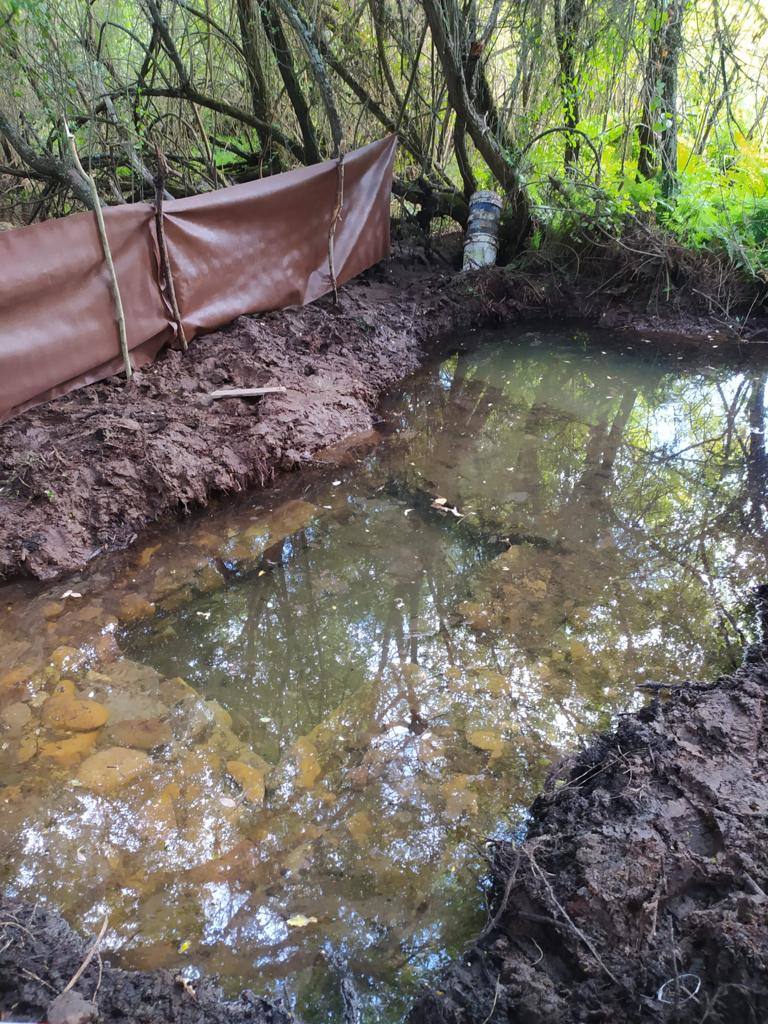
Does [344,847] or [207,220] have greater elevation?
[207,220]

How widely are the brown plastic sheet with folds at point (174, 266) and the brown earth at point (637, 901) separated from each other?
431 cm

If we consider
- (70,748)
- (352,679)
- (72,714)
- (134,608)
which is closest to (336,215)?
(134,608)

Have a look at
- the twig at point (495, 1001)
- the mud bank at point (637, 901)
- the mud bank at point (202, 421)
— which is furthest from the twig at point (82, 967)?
the mud bank at point (202, 421)

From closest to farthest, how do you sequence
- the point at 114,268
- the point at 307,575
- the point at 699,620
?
the point at 699,620 < the point at 307,575 < the point at 114,268

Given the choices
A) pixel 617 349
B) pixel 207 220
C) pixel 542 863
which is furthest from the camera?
pixel 617 349

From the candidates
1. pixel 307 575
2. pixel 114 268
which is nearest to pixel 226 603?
pixel 307 575

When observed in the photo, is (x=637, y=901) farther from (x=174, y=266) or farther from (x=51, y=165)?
(x=51, y=165)

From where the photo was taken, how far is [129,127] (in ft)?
20.5

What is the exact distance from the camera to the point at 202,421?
15.4 ft

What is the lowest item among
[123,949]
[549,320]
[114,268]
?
[123,949]

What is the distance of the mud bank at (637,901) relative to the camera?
1.63 m

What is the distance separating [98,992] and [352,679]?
1556mm

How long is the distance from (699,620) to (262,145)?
7148 millimetres

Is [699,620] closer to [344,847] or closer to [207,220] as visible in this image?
[344,847]
